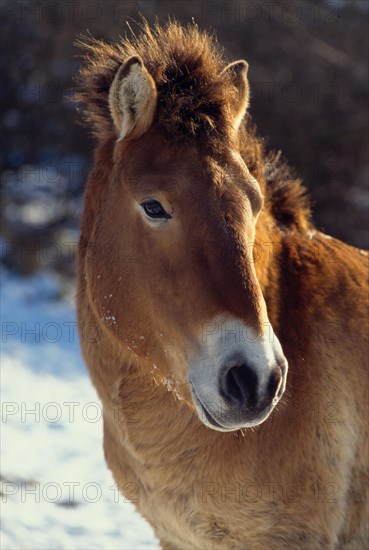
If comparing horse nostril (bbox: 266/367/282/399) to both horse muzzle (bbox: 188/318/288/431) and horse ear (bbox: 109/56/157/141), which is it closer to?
horse muzzle (bbox: 188/318/288/431)

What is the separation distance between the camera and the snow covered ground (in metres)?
4.74

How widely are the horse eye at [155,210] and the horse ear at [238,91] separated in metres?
0.70

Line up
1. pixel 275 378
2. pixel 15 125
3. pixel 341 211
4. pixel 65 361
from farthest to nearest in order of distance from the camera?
1. pixel 341 211
2. pixel 15 125
3. pixel 65 361
4. pixel 275 378

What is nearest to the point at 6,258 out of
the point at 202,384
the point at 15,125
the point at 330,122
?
the point at 15,125

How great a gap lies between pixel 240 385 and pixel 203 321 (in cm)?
32

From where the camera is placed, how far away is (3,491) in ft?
16.1

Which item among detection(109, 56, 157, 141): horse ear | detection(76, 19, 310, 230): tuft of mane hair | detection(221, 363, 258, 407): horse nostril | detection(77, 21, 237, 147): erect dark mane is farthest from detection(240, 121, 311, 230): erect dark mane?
detection(221, 363, 258, 407): horse nostril

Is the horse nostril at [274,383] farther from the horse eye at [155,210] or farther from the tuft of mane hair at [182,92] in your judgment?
the tuft of mane hair at [182,92]

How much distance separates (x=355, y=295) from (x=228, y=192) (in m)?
1.11

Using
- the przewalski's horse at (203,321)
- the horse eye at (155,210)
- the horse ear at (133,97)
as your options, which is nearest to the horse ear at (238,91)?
the przewalski's horse at (203,321)

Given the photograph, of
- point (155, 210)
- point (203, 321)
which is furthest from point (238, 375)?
point (155, 210)

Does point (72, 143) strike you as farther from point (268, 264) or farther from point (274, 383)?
point (274, 383)

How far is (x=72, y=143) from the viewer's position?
32.2 feet

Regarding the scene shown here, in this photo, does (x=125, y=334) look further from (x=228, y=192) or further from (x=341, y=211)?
(x=341, y=211)
